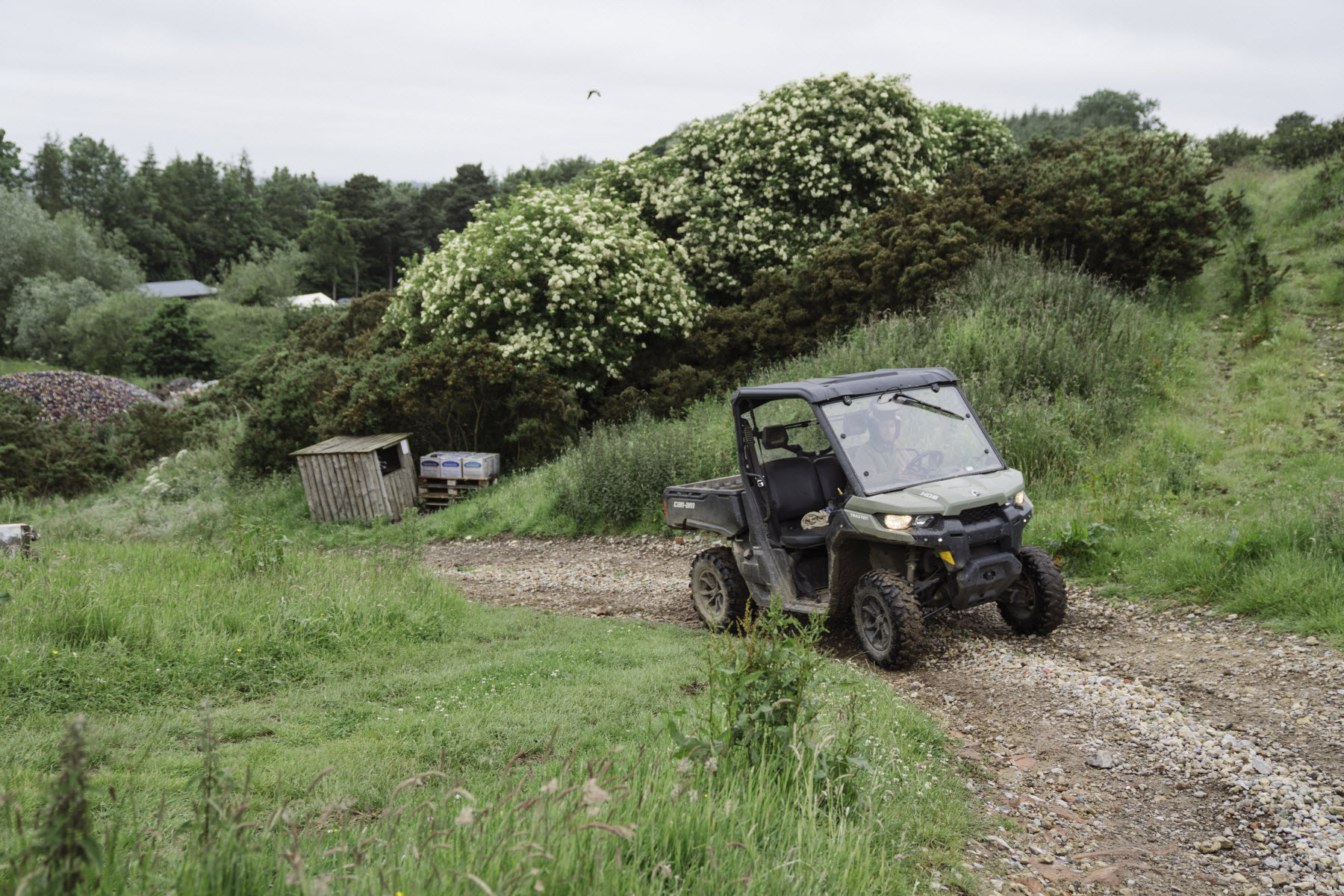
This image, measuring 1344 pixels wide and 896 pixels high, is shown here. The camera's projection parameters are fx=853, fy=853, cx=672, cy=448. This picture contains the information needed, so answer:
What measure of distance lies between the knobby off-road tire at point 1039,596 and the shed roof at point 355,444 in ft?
36.7

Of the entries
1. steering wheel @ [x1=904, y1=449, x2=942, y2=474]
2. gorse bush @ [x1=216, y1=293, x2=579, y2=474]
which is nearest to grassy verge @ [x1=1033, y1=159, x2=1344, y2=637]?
steering wheel @ [x1=904, y1=449, x2=942, y2=474]

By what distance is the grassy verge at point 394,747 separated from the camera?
8.08ft

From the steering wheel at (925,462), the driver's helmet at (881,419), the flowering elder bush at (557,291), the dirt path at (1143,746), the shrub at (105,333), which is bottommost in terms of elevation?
the dirt path at (1143,746)

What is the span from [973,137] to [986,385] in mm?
12177

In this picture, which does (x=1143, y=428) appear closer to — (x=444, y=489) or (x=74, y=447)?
(x=444, y=489)

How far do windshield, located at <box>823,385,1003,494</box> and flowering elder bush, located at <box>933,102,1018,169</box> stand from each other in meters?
15.1

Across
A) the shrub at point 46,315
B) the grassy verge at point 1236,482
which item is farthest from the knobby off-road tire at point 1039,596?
the shrub at point 46,315

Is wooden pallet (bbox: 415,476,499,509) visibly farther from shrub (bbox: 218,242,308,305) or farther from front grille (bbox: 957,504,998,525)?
shrub (bbox: 218,242,308,305)

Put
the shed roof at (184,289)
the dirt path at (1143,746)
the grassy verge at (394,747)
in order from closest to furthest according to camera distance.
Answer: the grassy verge at (394,747) → the dirt path at (1143,746) → the shed roof at (184,289)

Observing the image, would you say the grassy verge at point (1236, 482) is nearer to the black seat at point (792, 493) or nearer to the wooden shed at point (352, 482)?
the black seat at point (792, 493)

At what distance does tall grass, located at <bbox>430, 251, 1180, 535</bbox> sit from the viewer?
404 inches

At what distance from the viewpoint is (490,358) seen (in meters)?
15.7

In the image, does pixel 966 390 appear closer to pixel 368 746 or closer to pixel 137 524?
pixel 368 746

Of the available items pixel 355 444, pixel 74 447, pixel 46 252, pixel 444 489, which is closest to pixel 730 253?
pixel 444 489
